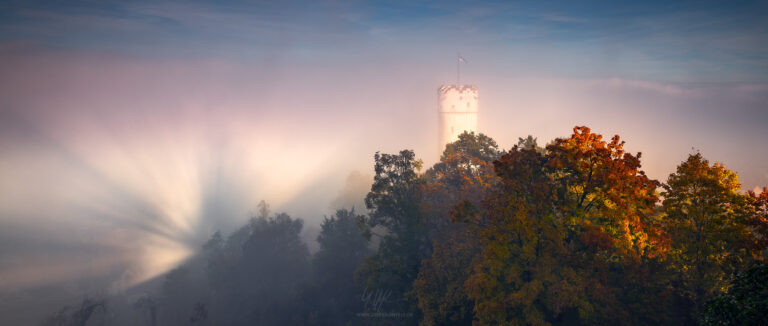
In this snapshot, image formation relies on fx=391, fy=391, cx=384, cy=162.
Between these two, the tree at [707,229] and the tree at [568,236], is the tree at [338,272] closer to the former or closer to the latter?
the tree at [568,236]

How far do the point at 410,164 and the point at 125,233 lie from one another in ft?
253

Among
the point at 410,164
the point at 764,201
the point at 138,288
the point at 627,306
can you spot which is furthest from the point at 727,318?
the point at 138,288

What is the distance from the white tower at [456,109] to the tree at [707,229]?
48465mm

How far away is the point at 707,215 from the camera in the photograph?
1859 centimetres

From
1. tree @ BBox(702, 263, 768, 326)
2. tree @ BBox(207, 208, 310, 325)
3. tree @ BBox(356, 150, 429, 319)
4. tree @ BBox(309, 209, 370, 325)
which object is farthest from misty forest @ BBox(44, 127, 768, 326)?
tree @ BBox(207, 208, 310, 325)

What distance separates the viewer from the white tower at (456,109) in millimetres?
67438

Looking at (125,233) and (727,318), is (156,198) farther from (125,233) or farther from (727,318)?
(727,318)

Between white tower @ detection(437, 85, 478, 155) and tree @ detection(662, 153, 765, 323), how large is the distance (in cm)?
4846

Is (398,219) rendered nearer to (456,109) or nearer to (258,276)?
(258,276)

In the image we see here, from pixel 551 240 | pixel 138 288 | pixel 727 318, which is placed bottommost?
pixel 138 288

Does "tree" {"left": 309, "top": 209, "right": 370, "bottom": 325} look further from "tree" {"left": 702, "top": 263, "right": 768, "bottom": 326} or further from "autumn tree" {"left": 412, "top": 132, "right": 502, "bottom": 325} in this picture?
"tree" {"left": 702, "top": 263, "right": 768, "bottom": 326}

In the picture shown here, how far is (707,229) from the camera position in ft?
60.3

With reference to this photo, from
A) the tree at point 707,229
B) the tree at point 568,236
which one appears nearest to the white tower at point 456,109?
the tree at point 707,229

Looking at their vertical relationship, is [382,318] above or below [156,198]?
below
